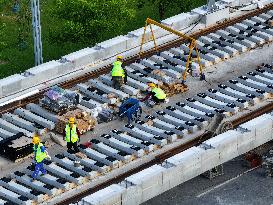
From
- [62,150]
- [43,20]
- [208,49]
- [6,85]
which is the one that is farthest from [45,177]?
[43,20]

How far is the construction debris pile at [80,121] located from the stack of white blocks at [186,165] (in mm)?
5147

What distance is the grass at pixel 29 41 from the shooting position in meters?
58.3

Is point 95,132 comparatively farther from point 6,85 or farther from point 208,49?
point 208,49

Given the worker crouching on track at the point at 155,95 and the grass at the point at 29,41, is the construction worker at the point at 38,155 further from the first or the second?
the grass at the point at 29,41

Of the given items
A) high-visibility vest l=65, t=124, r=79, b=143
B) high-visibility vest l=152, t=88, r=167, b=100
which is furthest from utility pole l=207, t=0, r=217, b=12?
high-visibility vest l=65, t=124, r=79, b=143

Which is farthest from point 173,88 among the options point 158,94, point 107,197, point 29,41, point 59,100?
point 29,41

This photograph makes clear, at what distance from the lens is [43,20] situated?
64688 mm

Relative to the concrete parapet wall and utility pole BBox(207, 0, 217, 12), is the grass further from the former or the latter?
utility pole BBox(207, 0, 217, 12)

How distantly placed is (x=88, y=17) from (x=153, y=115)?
11.4 m

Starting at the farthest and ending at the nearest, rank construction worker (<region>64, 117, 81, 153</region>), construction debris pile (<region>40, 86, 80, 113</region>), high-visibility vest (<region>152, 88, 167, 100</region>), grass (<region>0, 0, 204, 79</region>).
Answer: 1. grass (<region>0, 0, 204, 79</region>)
2. high-visibility vest (<region>152, 88, 167, 100</region>)
3. construction debris pile (<region>40, 86, 80, 113</region>)
4. construction worker (<region>64, 117, 81, 153</region>)

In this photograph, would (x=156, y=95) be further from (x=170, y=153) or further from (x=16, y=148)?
(x=16, y=148)

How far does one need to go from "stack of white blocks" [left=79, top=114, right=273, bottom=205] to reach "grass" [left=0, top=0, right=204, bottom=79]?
15.7 metres

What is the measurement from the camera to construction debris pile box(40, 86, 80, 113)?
4619 centimetres

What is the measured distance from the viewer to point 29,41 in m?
61.8
